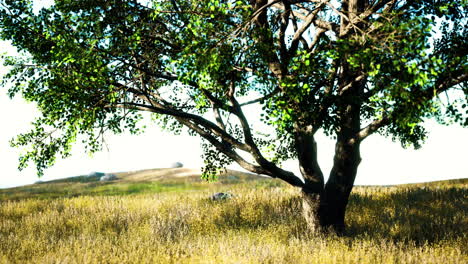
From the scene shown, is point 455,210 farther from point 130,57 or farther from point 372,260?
point 130,57

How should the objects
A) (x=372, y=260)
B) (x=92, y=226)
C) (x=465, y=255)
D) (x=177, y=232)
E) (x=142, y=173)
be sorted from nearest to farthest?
(x=372, y=260)
(x=465, y=255)
(x=177, y=232)
(x=92, y=226)
(x=142, y=173)

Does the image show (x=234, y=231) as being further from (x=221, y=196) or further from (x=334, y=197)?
(x=221, y=196)

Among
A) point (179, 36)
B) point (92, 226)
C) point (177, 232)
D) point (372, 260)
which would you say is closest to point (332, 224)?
point (372, 260)

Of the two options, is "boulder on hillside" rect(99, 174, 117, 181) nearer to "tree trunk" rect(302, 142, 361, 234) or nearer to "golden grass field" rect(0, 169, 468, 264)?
"golden grass field" rect(0, 169, 468, 264)

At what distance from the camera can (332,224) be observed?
34.5 ft

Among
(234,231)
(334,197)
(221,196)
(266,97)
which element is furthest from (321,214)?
(221,196)

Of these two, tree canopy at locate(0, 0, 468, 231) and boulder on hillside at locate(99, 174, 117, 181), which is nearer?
tree canopy at locate(0, 0, 468, 231)

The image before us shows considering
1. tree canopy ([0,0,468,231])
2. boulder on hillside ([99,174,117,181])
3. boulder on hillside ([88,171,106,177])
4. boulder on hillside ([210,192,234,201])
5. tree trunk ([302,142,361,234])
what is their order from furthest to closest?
boulder on hillside ([88,171,106,177]), boulder on hillside ([99,174,117,181]), boulder on hillside ([210,192,234,201]), tree trunk ([302,142,361,234]), tree canopy ([0,0,468,231])

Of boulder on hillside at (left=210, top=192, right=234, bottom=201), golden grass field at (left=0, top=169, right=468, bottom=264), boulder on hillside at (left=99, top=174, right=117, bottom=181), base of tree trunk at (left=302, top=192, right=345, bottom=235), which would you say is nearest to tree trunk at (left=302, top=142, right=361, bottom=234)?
base of tree trunk at (left=302, top=192, right=345, bottom=235)

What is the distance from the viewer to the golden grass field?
306 inches

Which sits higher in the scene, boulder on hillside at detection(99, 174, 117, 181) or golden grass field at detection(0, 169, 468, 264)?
boulder on hillside at detection(99, 174, 117, 181)

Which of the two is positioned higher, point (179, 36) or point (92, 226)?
point (179, 36)

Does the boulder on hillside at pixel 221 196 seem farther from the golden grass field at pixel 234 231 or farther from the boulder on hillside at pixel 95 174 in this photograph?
the boulder on hillside at pixel 95 174

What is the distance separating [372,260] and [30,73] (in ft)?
31.7
